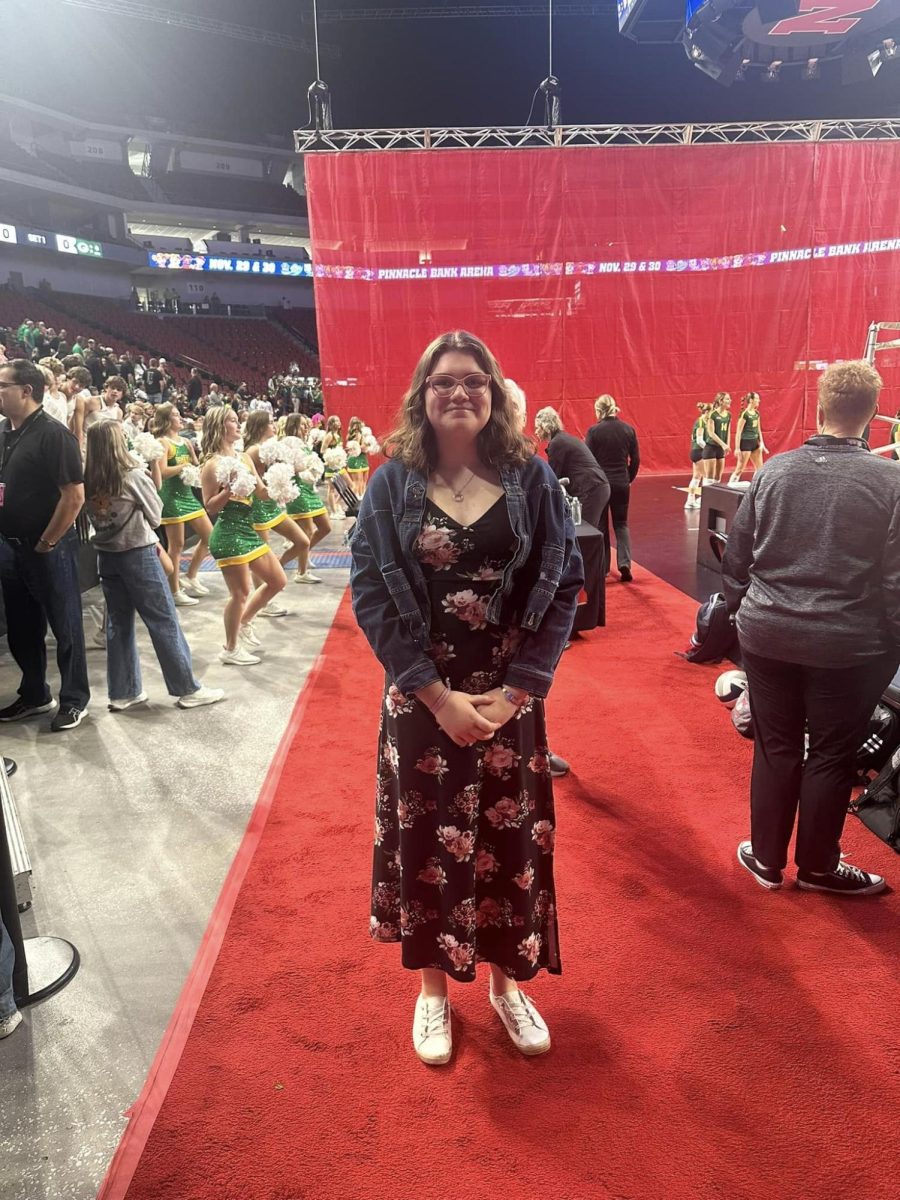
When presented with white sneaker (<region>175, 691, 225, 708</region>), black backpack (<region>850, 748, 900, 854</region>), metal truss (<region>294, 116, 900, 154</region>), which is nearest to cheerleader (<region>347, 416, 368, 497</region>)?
metal truss (<region>294, 116, 900, 154</region>)

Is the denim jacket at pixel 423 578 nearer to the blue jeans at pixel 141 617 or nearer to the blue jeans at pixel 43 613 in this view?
the blue jeans at pixel 141 617

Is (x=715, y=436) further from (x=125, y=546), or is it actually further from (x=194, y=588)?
(x=125, y=546)

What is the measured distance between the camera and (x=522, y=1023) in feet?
6.52

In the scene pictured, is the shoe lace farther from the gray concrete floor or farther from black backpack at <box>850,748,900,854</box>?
the gray concrete floor

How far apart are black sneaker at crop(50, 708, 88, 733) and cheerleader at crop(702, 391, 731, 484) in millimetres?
8049

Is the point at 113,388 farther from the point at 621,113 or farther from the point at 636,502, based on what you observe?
the point at 621,113

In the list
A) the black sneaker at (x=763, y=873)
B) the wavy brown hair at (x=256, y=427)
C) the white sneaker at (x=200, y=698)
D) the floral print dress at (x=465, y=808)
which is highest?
the wavy brown hair at (x=256, y=427)

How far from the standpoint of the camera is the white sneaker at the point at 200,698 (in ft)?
14.0

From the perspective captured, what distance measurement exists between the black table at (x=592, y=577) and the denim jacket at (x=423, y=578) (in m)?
3.16

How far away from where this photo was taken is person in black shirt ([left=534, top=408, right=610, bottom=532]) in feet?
18.2

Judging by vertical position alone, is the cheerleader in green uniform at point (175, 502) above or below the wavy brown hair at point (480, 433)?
below

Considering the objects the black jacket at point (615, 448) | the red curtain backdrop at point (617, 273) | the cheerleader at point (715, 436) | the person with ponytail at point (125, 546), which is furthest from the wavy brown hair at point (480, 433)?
the red curtain backdrop at point (617, 273)

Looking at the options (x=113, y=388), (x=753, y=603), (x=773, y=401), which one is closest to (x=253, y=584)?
(x=753, y=603)

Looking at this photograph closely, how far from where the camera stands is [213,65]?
26.1 m
